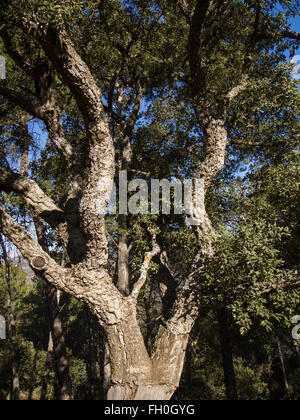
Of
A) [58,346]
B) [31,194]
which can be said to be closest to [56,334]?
[58,346]

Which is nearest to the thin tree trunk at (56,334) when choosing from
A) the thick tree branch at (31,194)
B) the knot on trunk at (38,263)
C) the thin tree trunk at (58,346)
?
the thin tree trunk at (58,346)

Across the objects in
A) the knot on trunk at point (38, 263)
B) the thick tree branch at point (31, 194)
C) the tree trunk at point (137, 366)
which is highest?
the thick tree branch at point (31, 194)

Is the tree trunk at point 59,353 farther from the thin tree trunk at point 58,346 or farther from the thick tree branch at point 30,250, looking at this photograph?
the thick tree branch at point 30,250

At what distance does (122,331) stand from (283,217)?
16.1 ft

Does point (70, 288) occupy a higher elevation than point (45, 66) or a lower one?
lower

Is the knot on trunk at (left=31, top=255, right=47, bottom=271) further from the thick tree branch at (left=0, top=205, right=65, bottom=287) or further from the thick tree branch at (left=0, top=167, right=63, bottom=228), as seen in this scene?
the thick tree branch at (left=0, top=167, right=63, bottom=228)

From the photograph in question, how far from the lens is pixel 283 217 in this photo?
779cm

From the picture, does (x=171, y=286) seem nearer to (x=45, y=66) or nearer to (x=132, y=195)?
(x=132, y=195)

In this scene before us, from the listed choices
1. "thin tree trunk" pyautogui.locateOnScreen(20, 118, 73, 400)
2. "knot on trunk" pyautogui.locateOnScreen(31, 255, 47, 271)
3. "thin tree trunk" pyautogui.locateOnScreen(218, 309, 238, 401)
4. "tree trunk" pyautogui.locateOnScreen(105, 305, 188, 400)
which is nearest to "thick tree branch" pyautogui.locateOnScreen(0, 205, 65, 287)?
"knot on trunk" pyautogui.locateOnScreen(31, 255, 47, 271)

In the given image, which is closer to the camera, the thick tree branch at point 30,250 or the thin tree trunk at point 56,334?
the thick tree branch at point 30,250

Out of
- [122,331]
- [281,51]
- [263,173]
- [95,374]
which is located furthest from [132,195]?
[95,374]

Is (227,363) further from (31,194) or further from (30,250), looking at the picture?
(31,194)

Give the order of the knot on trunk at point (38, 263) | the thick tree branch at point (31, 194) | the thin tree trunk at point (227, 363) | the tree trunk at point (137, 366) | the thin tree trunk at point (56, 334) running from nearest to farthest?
the tree trunk at point (137, 366) < the knot on trunk at point (38, 263) < the thick tree branch at point (31, 194) < the thin tree trunk at point (56, 334) < the thin tree trunk at point (227, 363)

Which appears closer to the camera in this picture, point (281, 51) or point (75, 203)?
point (75, 203)
